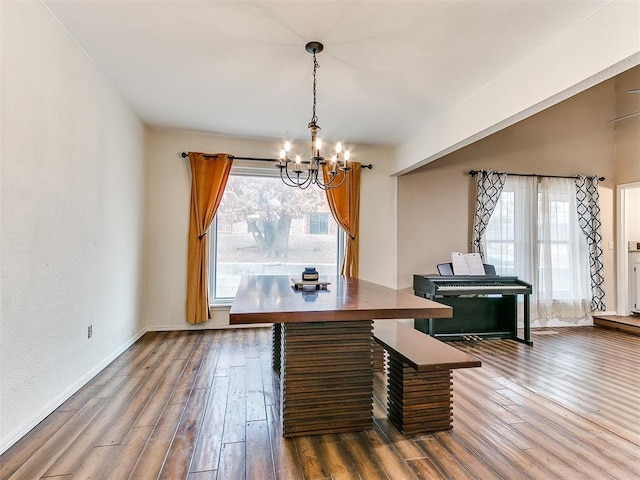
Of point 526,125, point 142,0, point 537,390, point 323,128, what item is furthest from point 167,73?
point 526,125

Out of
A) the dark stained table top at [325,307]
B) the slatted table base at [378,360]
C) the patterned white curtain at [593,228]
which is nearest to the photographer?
the dark stained table top at [325,307]

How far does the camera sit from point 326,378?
2.06m

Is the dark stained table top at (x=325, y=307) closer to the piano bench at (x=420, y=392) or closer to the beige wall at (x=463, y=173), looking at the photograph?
the piano bench at (x=420, y=392)

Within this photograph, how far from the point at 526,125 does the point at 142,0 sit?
5.12 metres

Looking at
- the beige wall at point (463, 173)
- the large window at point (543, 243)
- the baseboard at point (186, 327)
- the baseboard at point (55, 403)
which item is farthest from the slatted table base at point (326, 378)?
the large window at point (543, 243)

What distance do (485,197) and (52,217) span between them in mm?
4900

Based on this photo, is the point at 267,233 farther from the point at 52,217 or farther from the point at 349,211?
the point at 52,217

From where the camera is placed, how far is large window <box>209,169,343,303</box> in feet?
15.5

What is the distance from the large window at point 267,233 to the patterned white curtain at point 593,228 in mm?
3666

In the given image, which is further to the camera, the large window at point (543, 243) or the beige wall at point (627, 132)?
the beige wall at point (627, 132)

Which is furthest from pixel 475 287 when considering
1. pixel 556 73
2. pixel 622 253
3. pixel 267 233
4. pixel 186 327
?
pixel 186 327

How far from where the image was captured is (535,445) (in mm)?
1960

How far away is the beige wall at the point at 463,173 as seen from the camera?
492cm

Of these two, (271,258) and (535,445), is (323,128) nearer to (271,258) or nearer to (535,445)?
(271,258)
